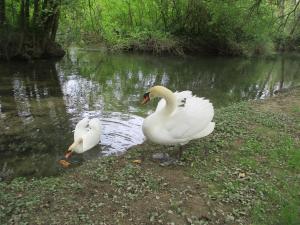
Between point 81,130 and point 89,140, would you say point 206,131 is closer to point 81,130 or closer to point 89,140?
point 89,140

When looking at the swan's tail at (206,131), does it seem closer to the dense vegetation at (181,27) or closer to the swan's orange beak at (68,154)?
the swan's orange beak at (68,154)

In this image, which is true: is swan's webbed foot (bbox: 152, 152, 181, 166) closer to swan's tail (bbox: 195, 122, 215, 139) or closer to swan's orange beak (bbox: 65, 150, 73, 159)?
swan's tail (bbox: 195, 122, 215, 139)

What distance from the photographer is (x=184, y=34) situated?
40.1 m

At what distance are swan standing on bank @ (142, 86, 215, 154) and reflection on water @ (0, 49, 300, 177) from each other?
8.50 ft

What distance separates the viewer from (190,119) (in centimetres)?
718

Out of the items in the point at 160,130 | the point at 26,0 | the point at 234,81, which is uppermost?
the point at 26,0

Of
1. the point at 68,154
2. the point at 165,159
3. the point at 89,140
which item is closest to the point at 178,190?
the point at 165,159

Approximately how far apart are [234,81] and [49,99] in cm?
1289

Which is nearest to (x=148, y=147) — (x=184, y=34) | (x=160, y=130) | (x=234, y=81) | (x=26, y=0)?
(x=160, y=130)

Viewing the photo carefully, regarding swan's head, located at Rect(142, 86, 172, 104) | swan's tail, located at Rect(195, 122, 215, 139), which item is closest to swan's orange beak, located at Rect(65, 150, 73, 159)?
swan's head, located at Rect(142, 86, 172, 104)

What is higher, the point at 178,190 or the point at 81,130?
the point at 178,190

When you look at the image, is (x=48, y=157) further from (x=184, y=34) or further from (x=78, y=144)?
(x=184, y=34)

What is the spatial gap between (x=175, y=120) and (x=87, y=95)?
9583 mm

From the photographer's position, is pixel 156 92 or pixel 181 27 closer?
pixel 156 92
